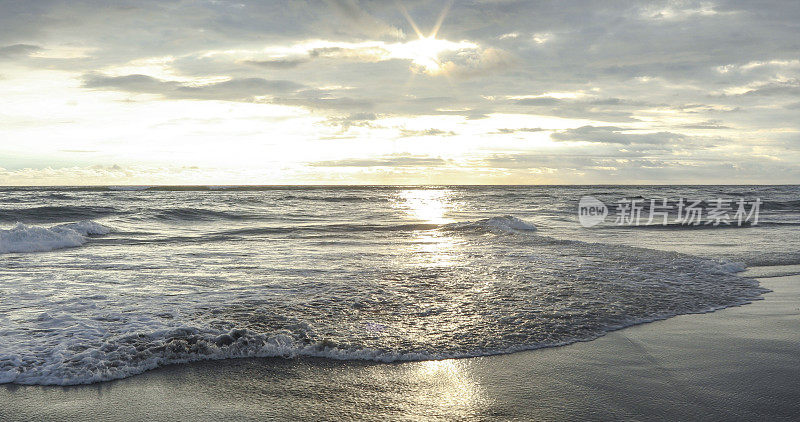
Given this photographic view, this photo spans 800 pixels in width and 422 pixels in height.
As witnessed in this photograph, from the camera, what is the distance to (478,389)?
13.8 feet

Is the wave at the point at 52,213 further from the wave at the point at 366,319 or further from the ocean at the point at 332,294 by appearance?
the wave at the point at 366,319

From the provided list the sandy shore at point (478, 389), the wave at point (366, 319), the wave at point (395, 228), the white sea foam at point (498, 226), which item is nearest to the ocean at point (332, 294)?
the wave at point (366, 319)

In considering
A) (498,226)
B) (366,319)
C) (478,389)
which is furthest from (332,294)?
(498,226)

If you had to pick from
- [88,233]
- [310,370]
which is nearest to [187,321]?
[310,370]

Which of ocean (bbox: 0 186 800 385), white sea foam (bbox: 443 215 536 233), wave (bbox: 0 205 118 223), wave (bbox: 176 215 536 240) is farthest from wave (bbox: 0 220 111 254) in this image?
white sea foam (bbox: 443 215 536 233)

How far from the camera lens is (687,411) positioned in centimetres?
375

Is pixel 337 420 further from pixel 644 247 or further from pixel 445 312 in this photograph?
pixel 644 247

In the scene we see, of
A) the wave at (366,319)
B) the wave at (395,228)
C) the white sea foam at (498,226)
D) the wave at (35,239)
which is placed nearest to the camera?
the wave at (366,319)

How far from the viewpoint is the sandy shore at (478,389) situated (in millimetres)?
3779

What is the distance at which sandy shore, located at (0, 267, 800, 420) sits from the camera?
12.4 ft

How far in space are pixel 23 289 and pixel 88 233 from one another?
10425mm

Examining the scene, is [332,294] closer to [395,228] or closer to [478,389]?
[478,389]

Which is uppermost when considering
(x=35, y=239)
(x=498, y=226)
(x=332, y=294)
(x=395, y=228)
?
(x=498, y=226)

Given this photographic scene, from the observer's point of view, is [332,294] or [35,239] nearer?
[332,294]
